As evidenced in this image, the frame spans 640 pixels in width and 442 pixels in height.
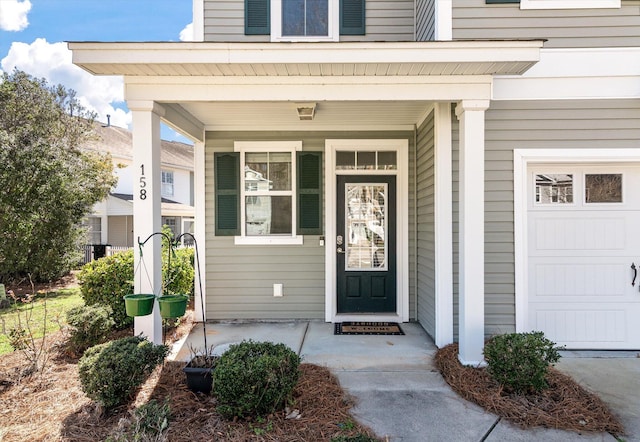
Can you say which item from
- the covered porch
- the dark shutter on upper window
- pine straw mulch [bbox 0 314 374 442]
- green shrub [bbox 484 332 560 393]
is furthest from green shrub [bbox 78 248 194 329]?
green shrub [bbox 484 332 560 393]

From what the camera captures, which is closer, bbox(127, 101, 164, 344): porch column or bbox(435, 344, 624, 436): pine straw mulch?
bbox(435, 344, 624, 436): pine straw mulch

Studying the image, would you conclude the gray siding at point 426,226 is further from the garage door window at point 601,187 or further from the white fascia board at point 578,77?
the garage door window at point 601,187

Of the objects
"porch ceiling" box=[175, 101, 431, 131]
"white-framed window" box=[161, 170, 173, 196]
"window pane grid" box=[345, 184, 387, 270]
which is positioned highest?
"white-framed window" box=[161, 170, 173, 196]

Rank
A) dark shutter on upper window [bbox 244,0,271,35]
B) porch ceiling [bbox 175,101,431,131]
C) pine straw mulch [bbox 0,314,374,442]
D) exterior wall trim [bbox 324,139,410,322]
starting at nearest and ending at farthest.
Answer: pine straw mulch [bbox 0,314,374,442] < porch ceiling [bbox 175,101,431,131] < dark shutter on upper window [bbox 244,0,271,35] < exterior wall trim [bbox 324,139,410,322]

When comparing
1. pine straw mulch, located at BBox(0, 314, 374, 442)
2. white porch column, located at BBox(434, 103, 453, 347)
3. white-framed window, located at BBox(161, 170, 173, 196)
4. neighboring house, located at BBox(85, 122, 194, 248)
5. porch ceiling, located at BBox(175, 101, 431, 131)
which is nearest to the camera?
pine straw mulch, located at BBox(0, 314, 374, 442)

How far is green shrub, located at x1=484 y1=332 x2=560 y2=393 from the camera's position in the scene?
2736 mm

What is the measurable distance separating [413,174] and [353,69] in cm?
197

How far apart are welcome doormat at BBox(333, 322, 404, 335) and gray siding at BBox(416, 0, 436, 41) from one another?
3.15 meters

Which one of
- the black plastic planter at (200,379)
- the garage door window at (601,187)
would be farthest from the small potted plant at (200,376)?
the garage door window at (601,187)

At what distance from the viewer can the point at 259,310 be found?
4.98 meters

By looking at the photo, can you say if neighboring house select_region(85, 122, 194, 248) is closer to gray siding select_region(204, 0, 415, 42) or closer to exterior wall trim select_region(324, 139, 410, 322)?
gray siding select_region(204, 0, 415, 42)

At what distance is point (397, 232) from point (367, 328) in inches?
49.4

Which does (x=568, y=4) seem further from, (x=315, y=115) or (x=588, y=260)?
(x=315, y=115)

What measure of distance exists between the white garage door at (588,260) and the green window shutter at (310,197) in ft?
7.85
